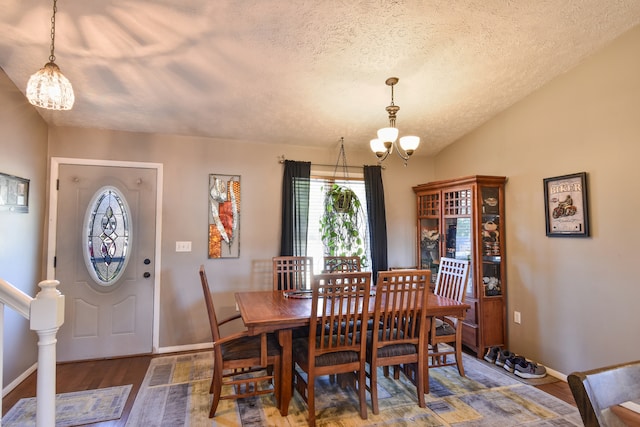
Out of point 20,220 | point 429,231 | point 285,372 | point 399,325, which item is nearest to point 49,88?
point 20,220

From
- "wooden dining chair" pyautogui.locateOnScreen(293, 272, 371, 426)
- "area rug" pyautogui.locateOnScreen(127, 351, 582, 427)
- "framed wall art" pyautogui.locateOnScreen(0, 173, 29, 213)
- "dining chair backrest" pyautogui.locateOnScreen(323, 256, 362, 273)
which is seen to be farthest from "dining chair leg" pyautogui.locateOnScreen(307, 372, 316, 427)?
"framed wall art" pyautogui.locateOnScreen(0, 173, 29, 213)

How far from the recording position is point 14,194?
281 centimetres

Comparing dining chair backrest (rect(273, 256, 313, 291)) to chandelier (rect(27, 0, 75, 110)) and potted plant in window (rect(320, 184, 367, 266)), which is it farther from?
chandelier (rect(27, 0, 75, 110))

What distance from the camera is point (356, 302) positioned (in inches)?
93.4

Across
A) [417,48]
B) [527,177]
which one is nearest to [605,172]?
[527,177]

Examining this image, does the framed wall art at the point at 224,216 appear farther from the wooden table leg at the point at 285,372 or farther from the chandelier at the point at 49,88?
the chandelier at the point at 49,88

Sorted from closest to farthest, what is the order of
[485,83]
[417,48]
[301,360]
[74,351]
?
[301,360] → [417,48] → [485,83] → [74,351]

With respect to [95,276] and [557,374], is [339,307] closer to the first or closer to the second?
[557,374]

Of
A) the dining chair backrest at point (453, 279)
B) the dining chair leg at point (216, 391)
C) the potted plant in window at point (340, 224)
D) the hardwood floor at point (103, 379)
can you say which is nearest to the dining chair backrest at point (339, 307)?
the dining chair leg at point (216, 391)

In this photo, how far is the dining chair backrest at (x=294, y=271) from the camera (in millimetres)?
3549

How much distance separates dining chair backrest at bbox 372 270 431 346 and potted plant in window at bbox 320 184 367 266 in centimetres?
158

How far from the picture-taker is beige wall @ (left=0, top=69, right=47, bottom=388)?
2.69 m

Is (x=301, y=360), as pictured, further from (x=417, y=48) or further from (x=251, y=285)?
(x=417, y=48)

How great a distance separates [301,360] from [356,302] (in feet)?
1.95
